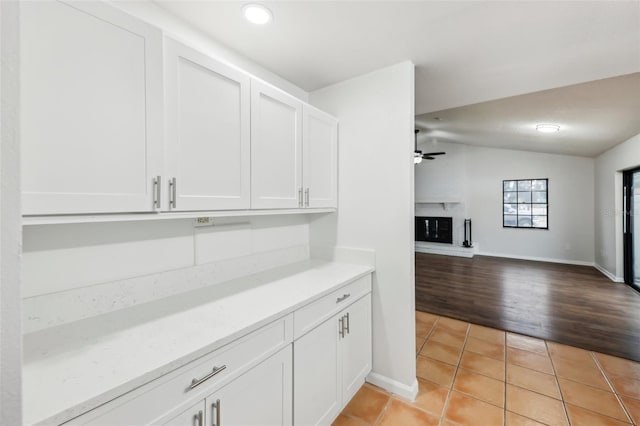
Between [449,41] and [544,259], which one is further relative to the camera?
[544,259]

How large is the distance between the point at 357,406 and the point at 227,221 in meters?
1.60

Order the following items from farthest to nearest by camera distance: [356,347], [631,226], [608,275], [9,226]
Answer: [608,275]
[631,226]
[356,347]
[9,226]

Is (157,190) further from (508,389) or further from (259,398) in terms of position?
(508,389)

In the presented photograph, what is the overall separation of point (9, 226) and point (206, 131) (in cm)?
110

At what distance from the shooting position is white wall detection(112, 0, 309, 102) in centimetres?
142

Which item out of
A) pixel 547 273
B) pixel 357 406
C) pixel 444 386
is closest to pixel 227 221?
pixel 357 406

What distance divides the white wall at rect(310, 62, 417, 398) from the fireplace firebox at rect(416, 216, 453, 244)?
6329mm

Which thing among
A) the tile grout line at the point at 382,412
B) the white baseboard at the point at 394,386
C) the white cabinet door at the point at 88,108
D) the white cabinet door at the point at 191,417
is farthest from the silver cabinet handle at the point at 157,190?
the white baseboard at the point at 394,386

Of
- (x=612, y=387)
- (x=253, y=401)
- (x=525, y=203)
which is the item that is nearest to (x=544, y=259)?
(x=525, y=203)

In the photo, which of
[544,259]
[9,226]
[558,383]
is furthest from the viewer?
[544,259]

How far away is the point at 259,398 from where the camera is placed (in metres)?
1.27

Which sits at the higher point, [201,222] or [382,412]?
[201,222]

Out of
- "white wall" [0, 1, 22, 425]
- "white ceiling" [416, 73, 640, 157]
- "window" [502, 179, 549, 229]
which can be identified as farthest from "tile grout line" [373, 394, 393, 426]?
"window" [502, 179, 549, 229]

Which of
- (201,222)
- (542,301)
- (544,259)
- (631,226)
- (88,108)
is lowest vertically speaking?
(542,301)
